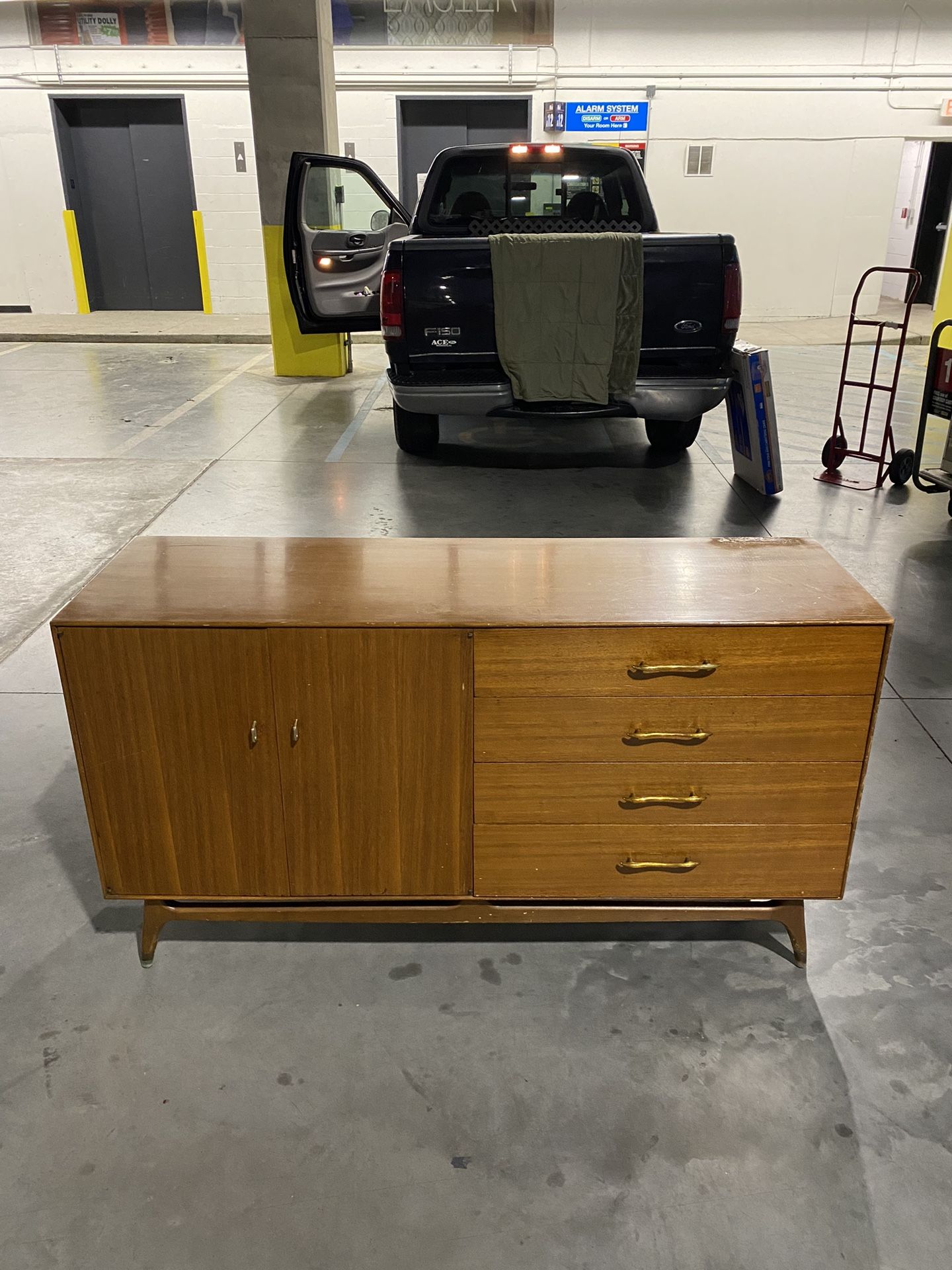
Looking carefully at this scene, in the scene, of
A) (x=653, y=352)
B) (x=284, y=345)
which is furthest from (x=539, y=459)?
(x=284, y=345)

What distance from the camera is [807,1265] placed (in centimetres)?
160

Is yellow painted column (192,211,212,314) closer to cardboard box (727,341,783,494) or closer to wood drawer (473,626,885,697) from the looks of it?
cardboard box (727,341,783,494)

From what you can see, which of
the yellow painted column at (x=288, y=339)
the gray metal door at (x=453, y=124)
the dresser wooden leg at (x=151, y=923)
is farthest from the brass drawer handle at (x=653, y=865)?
the gray metal door at (x=453, y=124)

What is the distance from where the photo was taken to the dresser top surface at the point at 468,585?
6.44ft

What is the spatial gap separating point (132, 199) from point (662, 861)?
1414 centimetres

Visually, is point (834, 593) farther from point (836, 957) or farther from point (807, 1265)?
point (807, 1265)

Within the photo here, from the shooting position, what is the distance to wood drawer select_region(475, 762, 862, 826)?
82.5 inches

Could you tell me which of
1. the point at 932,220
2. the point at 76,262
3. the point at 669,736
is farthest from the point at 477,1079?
the point at 932,220

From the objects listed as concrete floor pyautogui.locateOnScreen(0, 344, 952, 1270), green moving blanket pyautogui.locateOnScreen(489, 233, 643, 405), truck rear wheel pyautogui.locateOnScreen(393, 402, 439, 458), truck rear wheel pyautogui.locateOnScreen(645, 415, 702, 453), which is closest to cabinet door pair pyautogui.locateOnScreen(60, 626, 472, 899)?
concrete floor pyautogui.locateOnScreen(0, 344, 952, 1270)

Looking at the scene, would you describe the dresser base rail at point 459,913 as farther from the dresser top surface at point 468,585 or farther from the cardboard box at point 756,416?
the cardboard box at point 756,416

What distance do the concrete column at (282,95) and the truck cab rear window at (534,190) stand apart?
298 cm

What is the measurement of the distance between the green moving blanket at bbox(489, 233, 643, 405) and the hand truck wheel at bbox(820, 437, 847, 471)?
1480 millimetres

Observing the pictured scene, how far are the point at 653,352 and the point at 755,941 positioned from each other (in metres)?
3.76

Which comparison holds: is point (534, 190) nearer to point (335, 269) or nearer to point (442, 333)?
point (442, 333)
